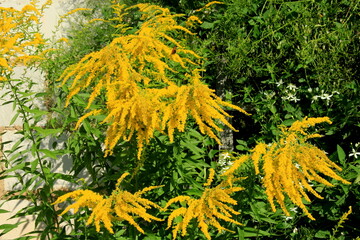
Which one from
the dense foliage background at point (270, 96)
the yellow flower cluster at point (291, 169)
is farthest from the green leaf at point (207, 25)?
the yellow flower cluster at point (291, 169)

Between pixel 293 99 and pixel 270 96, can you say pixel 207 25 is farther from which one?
pixel 293 99

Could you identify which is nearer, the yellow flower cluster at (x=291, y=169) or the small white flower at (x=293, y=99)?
the yellow flower cluster at (x=291, y=169)

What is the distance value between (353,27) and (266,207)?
1.88 m

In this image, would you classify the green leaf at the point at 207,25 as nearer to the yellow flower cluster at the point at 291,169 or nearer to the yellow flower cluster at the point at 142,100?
the yellow flower cluster at the point at 142,100

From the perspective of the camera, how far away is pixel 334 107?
11.4 ft

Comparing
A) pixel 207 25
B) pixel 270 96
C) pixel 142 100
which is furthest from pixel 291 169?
pixel 207 25

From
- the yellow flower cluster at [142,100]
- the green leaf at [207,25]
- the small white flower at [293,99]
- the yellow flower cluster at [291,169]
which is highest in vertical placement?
the green leaf at [207,25]

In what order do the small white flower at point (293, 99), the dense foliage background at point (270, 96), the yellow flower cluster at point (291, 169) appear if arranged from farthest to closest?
the small white flower at point (293, 99) → the dense foliage background at point (270, 96) → the yellow flower cluster at point (291, 169)

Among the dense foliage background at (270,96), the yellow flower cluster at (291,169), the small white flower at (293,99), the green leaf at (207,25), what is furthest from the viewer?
the green leaf at (207,25)

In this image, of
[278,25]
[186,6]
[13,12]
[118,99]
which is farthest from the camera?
[186,6]

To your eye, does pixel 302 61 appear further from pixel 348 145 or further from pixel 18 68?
pixel 18 68

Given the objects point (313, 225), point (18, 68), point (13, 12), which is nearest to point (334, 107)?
point (313, 225)

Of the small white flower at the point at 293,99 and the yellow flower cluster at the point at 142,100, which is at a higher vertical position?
the yellow flower cluster at the point at 142,100

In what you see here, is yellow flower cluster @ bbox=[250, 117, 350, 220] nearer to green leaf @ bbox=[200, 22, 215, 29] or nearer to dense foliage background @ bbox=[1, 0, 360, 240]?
dense foliage background @ bbox=[1, 0, 360, 240]
